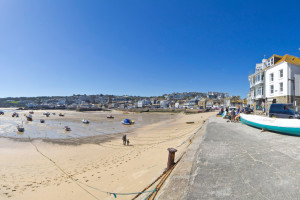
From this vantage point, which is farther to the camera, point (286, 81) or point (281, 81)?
point (281, 81)

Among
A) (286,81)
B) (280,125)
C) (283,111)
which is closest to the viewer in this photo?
(280,125)

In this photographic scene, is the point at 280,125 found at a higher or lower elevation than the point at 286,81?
lower

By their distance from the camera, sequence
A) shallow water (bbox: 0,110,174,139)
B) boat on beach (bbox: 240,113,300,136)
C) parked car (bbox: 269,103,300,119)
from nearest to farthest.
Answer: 1. boat on beach (bbox: 240,113,300,136)
2. parked car (bbox: 269,103,300,119)
3. shallow water (bbox: 0,110,174,139)

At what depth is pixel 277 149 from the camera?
5.53m

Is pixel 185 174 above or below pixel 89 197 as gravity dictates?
above

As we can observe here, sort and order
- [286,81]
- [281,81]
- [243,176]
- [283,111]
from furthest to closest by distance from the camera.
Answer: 1. [281,81]
2. [286,81]
3. [283,111]
4. [243,176]

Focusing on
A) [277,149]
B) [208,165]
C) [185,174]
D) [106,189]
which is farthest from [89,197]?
[277,149]

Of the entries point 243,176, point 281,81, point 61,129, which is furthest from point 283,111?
point 61,129

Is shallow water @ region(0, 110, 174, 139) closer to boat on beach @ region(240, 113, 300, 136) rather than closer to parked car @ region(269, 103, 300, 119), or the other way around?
boat on beach @ region(240, 113, 300, 136)

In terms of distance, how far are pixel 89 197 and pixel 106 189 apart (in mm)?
749

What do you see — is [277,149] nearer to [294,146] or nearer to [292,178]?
[294,146]

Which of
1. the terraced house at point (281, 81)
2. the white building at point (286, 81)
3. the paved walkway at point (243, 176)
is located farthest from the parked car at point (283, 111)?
the paved walkway at point (243, 176)

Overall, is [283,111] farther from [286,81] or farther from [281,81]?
[281,81]

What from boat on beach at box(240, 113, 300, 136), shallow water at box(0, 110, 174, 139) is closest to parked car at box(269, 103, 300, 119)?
boat on beach at box(240, 113, 300, 136)
